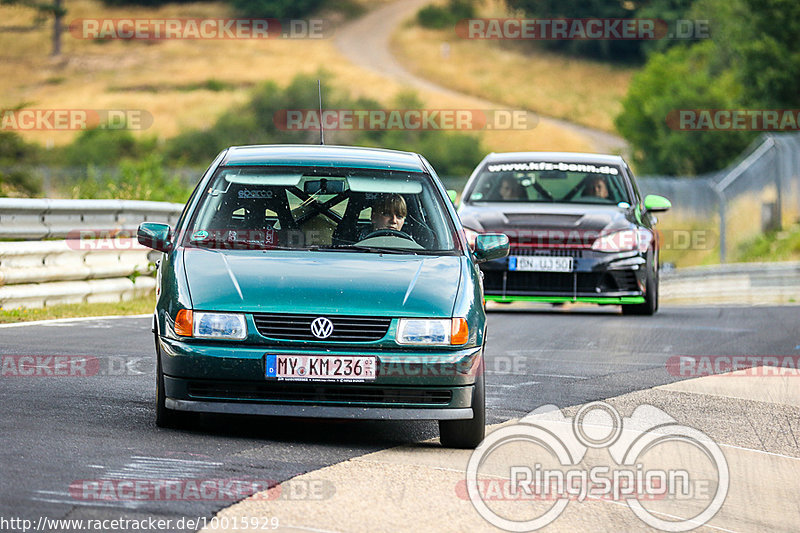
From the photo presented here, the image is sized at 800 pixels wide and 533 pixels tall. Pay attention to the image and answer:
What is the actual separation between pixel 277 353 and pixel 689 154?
6130 cm

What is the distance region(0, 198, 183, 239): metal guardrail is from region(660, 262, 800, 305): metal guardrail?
9.93m

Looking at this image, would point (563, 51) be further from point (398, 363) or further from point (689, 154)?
point (398, 363)

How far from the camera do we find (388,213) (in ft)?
26.6

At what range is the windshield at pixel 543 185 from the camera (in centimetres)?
1611

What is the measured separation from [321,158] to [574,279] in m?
7.11

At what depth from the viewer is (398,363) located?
22.6ft

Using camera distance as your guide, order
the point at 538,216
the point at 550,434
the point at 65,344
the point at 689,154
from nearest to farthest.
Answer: the point at 550,434 → the point at 65,344 → the point at 538,216 → the point at 689,154

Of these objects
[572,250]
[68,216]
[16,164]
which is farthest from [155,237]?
[16,164]

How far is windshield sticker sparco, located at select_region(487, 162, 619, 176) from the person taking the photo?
1636 cm

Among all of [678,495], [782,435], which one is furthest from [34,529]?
[782,435]

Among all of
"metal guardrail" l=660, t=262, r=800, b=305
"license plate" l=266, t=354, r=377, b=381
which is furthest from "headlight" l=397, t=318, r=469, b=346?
"metal guardrail" l=660, t=262, r=800, b=305

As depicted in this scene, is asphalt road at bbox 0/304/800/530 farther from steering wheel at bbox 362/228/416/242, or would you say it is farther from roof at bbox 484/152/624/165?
roof at bbox 484/152/624/165

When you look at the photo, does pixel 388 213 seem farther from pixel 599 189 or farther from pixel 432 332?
pixel 599 189

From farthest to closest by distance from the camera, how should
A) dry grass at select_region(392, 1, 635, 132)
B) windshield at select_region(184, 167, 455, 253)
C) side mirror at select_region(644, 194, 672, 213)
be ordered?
dry grass at select_region(392, 1, 635, 132)
side mirror at select_region(644, 194, 672, 213)
windshield at select_region(184, 167, 455, 253)
